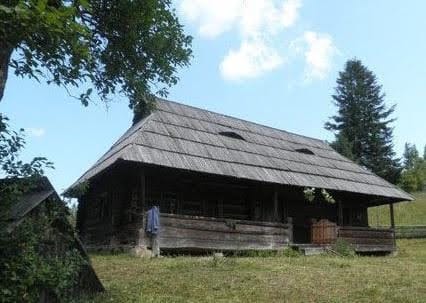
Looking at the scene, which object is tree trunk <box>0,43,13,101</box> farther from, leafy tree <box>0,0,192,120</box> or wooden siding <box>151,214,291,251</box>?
wooden siding <box>151,214,291,251</box>

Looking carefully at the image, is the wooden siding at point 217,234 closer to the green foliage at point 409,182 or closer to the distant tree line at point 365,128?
the distant tree line at point 365,128

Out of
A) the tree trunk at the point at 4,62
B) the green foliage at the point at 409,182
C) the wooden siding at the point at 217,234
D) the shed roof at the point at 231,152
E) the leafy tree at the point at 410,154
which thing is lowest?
the wooden siding at the point at 217,234

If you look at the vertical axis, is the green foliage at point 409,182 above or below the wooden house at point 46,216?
above

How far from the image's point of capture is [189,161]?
16281mm

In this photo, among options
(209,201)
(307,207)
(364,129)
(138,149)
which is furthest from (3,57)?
(364,129)

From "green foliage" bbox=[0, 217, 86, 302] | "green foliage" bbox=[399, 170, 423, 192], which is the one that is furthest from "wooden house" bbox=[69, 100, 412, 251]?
"green foliage" bbox=[399, 170, 423, 192]

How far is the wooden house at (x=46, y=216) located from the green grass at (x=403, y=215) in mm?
33961

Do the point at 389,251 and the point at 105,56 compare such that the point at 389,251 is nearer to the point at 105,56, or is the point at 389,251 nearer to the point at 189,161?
the point at 189,161

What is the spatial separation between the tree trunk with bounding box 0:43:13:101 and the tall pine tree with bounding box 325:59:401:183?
36959mm

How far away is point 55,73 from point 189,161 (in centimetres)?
836

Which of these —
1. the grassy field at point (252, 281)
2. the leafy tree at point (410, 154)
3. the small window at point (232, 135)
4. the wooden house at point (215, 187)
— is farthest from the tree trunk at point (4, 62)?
the leafy tree at point (410, 154)

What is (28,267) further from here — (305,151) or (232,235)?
(305,151)

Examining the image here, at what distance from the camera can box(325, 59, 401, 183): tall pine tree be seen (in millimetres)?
43969

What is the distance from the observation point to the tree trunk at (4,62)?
6.70m
